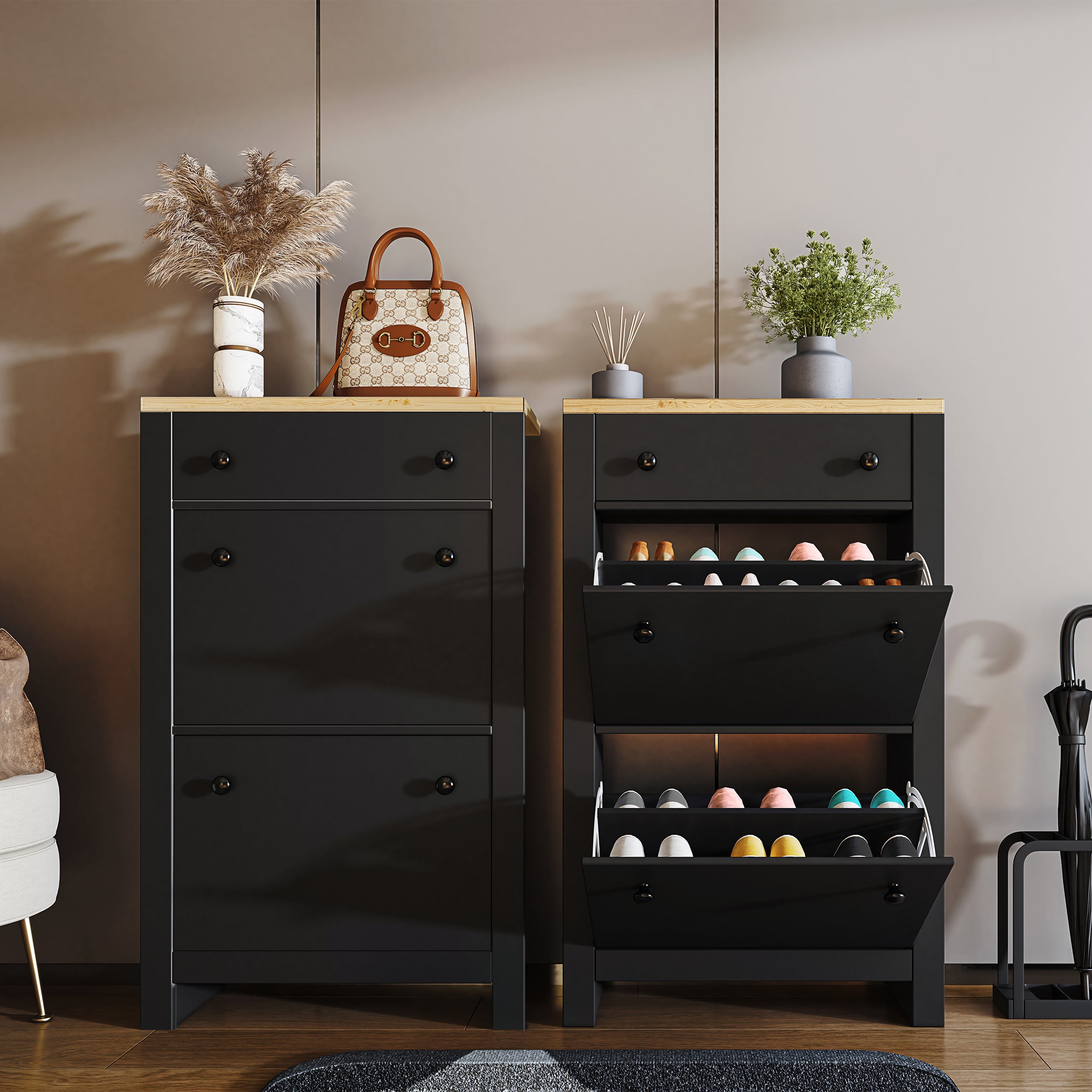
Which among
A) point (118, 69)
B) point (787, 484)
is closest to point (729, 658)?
point (787, 484)

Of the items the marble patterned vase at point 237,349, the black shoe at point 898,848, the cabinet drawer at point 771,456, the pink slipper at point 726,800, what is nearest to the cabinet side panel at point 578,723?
the cabinet drawer at point 771,456

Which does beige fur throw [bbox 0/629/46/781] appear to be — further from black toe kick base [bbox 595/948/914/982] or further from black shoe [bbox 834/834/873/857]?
black shoe [bbox 834/834/873/857]

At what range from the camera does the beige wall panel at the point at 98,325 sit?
237 centimetres

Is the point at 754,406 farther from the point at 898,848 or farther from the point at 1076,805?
the point at 1076,805

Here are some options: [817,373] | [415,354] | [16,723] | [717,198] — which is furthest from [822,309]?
[16,723]

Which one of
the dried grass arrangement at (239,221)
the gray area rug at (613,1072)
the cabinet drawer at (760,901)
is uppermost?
the dried grass arrangement at (239,221)

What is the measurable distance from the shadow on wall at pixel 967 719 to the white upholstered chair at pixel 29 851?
215cm

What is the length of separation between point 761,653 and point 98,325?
1891mm

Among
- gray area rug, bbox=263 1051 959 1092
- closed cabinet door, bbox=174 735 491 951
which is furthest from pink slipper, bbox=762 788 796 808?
closed cabinet door, bbox=174 735 491 951

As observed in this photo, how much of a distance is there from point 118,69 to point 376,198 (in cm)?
78

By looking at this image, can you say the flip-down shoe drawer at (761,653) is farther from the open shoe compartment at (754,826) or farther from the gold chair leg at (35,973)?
the gold chair leg at (35,973)

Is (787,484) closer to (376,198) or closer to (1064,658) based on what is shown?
(1064,658)

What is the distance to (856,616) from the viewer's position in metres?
1.80

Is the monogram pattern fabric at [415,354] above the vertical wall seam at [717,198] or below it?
below
